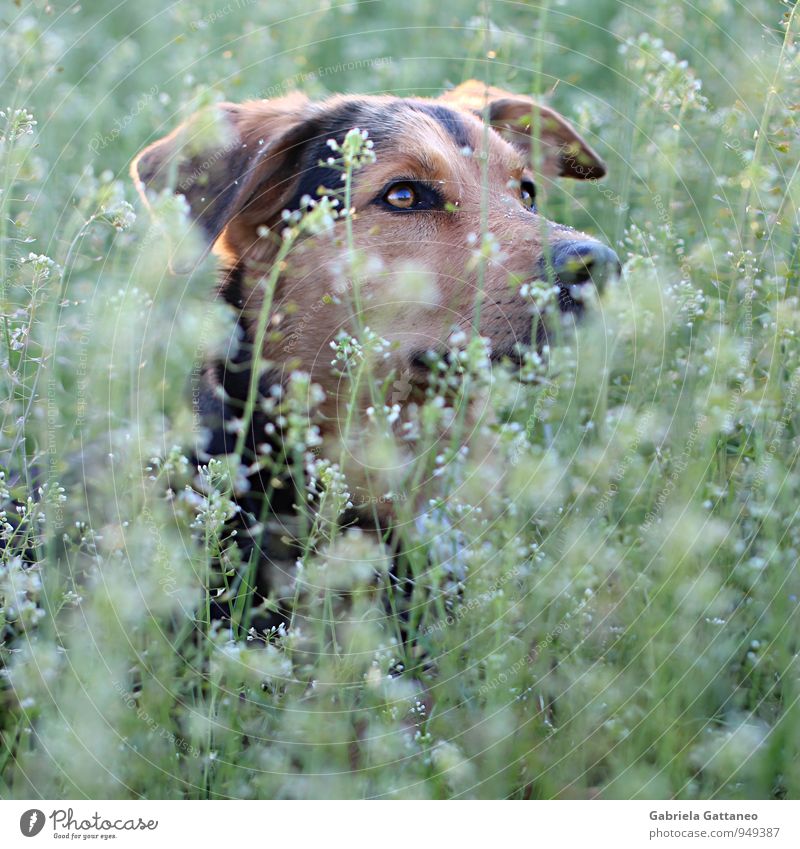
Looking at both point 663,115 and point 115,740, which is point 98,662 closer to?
point 115,740

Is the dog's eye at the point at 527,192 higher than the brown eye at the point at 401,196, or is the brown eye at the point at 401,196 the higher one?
the brown eye at the point at 401,196

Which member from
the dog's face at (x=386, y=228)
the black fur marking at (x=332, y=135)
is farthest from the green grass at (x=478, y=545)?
the black fur marking at (x=332, y=135)

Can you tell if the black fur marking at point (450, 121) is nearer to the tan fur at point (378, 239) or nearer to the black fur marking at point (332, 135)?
the tan fur at point (378, 239)

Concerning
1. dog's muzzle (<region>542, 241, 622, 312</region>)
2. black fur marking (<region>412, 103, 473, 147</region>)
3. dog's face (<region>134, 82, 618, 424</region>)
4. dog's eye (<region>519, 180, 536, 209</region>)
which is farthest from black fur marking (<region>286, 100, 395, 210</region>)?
dog's muzzle (<region>542, 241, 622, 312</region>)

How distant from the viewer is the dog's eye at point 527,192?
4137 millimetres

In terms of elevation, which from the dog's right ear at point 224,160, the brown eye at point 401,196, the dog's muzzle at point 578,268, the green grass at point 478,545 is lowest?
the green grass at point 478,545

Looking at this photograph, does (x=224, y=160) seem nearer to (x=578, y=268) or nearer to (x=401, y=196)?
(x=401, y=196)

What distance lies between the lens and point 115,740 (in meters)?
2.64

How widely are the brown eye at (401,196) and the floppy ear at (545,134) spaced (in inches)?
27.1

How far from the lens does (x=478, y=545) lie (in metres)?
3.19

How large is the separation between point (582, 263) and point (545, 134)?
1.22 m

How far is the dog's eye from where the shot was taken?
414 cm

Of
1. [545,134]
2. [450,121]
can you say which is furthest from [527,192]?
[450,121]

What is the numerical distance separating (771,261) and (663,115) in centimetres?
139
